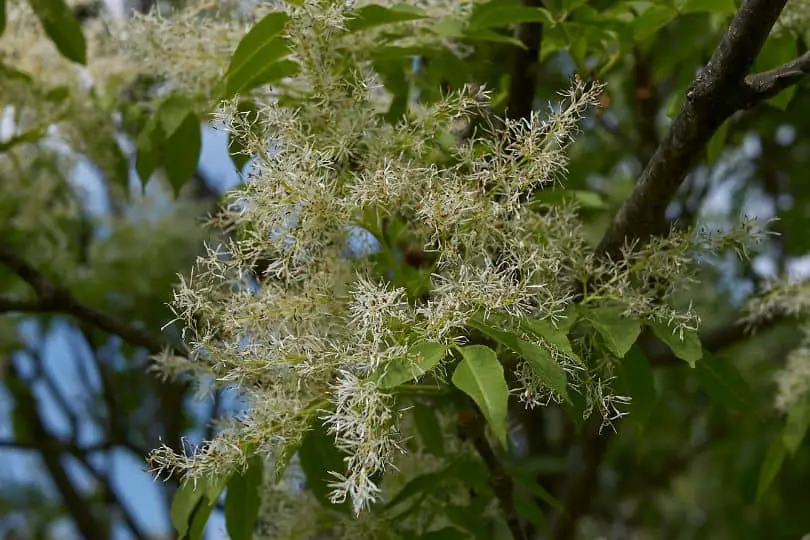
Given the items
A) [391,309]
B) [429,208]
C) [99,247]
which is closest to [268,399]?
[391,309]

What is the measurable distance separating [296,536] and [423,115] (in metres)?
0.82

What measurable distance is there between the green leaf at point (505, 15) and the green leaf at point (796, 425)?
911 mm

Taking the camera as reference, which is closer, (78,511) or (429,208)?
(429,208)

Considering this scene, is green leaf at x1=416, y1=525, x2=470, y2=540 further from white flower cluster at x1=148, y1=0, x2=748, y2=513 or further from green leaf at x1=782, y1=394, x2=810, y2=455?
green leaf at x1=782, y1=394, x2=810, y2=455

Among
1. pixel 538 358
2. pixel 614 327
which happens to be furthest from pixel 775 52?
pixel 538 358

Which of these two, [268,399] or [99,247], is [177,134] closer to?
[268,399]

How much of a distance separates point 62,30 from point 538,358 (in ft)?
5.06

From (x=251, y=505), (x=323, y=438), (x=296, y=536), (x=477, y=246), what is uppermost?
(x=477, y=246)

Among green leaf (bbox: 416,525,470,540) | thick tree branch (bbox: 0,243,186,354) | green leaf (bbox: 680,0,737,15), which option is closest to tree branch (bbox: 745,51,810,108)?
green leaf (bbox: 680,0,737,15)

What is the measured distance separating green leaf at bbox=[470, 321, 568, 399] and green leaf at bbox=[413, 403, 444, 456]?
559 millimetres

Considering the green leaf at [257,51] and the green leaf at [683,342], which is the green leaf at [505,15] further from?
the green leaf at [683,342]

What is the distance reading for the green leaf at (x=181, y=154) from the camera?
198cm

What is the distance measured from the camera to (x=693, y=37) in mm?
2496

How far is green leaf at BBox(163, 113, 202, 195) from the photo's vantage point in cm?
198
